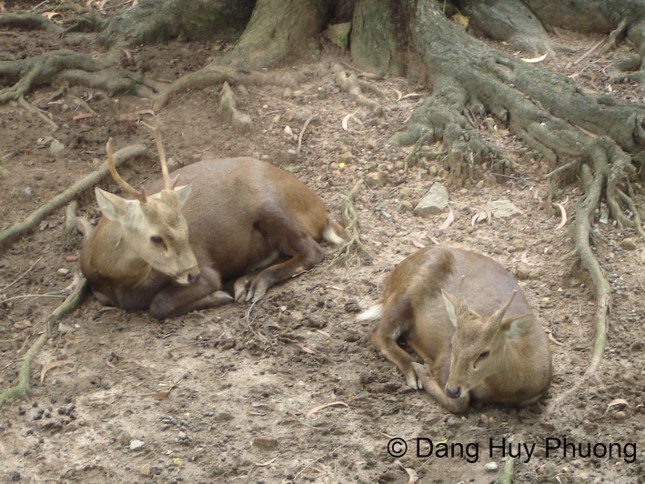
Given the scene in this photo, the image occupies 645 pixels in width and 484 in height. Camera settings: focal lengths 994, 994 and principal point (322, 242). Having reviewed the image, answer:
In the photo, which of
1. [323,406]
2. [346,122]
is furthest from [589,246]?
[346,122]

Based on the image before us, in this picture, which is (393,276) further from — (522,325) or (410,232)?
(522,325)

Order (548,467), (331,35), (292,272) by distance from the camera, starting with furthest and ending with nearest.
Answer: (331,35) → (292,272) → (548,467)

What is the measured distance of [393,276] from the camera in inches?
280

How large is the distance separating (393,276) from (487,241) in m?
1.05

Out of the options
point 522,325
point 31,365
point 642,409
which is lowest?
point 31,365

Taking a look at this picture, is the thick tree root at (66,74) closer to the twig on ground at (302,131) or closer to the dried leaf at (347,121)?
the twig on ground at (302,131)

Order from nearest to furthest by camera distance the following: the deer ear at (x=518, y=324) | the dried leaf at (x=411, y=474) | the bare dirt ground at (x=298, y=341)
Result: 1. the dried leaf at (x=411, y=474)
2. the bare dirt ground at (x=298, y=341)
3. the deer ear at (x=518, y=324)

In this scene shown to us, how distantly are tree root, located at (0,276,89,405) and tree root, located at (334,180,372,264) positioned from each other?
1.92 m

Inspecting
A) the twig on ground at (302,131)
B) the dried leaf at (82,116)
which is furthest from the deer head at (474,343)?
the dried leaf at (82,116)

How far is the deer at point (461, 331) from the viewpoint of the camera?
19.2ft

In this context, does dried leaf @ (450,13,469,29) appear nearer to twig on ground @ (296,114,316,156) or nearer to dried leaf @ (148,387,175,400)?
twig on ground @ (296,114,316,156)

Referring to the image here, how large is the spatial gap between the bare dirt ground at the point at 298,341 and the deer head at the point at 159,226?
0.44 metres

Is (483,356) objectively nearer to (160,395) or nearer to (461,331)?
(461,331)

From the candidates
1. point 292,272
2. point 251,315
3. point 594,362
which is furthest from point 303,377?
point 594,362
